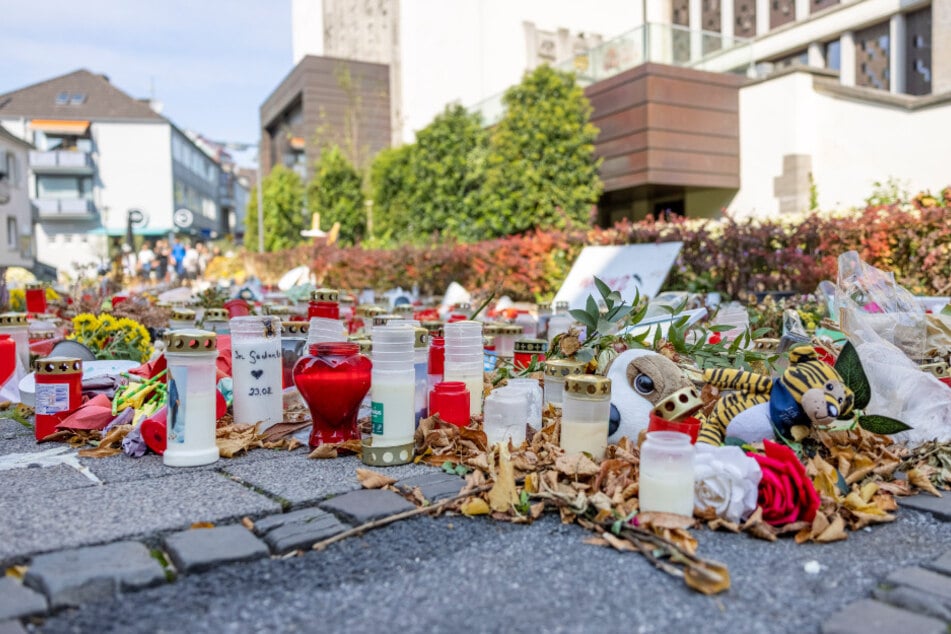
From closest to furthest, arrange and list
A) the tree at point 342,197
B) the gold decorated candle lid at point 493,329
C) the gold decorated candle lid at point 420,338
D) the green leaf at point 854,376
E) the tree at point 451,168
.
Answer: the green leaf at point 854,376 < the gold decorated candle lid at point 420,338 < the gold decorated candle lid at point 493,329 < the tree at point 451,168 < the tree at point 342,197

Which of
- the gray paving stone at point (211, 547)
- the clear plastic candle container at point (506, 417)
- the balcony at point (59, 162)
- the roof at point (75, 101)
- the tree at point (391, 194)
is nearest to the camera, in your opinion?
the gray paving stone at point (211, 547)

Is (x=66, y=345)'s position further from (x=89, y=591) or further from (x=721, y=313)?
(x=721, y=313)

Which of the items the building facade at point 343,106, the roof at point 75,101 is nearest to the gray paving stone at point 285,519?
the building facade at point 343,106

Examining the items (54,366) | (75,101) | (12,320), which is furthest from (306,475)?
(75,101)

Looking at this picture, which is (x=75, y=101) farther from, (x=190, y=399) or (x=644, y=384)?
(x=644, y=384)

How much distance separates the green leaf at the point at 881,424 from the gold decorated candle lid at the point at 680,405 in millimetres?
713

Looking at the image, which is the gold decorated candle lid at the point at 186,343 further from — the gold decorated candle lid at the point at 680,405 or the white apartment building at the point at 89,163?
the white apartment building at the point at 89,163

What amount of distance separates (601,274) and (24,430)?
577 cm

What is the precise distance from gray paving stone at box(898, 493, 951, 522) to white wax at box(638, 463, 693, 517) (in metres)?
0.76

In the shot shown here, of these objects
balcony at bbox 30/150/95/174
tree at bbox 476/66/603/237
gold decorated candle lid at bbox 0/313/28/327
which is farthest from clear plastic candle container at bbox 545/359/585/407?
balcony at bbox 30/150/95/174

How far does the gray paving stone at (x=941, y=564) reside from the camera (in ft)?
5.89

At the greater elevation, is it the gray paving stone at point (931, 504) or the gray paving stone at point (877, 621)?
the gray paving stone at point (931, 504)

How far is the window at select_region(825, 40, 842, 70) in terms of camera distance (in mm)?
17453

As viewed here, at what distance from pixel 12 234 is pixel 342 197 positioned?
21289 mm
